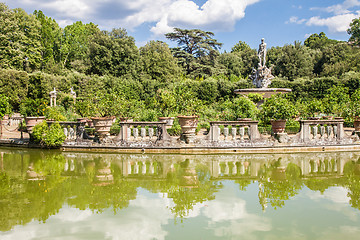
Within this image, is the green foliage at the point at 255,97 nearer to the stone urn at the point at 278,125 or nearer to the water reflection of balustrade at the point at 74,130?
the stone urn at the point at 278,125

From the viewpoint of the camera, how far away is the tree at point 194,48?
39750mm

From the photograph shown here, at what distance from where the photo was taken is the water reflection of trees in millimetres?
5789

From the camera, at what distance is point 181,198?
20.1ft

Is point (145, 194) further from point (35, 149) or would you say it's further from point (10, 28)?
point (10, 28)

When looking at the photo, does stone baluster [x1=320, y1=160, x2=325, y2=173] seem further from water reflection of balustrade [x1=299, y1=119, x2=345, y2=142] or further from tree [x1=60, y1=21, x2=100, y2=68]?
tree [x1=60, y1=21, x2=100, y2=68]

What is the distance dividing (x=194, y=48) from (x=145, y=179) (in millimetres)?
35168

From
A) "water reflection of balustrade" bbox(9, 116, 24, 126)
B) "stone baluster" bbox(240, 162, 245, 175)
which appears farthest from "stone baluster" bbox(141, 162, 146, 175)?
"water reflection of balustrade" bbox(9, 116, 24, 126)

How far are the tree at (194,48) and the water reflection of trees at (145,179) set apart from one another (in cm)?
3028

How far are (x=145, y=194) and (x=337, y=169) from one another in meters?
5.46

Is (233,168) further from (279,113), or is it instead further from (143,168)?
(279,113)

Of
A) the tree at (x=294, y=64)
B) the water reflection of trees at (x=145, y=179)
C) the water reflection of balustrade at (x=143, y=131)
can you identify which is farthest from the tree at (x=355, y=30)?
the water reflection of balustrade at (x=143, y=131)

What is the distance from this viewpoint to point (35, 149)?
12.3m

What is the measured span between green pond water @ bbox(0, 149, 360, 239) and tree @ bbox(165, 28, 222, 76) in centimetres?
3114

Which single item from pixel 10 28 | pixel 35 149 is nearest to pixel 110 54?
pixel 10 28
